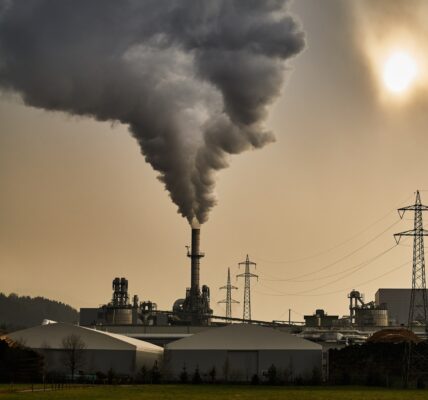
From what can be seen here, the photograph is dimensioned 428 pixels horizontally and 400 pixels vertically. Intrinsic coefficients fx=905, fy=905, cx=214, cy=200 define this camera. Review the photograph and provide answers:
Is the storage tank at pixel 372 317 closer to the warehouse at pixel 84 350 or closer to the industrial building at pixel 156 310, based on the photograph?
the industrial building at pixel 156 310

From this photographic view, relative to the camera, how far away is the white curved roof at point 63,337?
260ft

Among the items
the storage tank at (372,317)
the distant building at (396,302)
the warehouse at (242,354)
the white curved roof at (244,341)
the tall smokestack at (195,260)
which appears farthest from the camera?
the distant building at (396,302)

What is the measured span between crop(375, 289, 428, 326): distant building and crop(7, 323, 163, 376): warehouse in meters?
71.3

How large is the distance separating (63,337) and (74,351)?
411cm

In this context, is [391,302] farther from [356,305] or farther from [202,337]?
[202,337]

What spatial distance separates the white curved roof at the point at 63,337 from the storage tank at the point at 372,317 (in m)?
56.9

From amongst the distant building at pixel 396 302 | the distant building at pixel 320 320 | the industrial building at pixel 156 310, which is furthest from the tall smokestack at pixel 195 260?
the distant building at pixel 396 302

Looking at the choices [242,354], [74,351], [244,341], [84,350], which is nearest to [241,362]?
[242,354]

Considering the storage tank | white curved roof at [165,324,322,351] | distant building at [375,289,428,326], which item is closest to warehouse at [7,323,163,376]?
white curved roof at [165,324,322,351]

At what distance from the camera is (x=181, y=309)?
431 ft

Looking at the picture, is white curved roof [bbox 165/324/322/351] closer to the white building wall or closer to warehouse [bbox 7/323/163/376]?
the white building wall

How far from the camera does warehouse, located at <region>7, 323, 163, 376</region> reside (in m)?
77.8

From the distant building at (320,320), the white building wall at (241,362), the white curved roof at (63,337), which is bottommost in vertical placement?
the white building wall at (241,362)

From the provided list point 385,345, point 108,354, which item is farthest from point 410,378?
point 108,354
